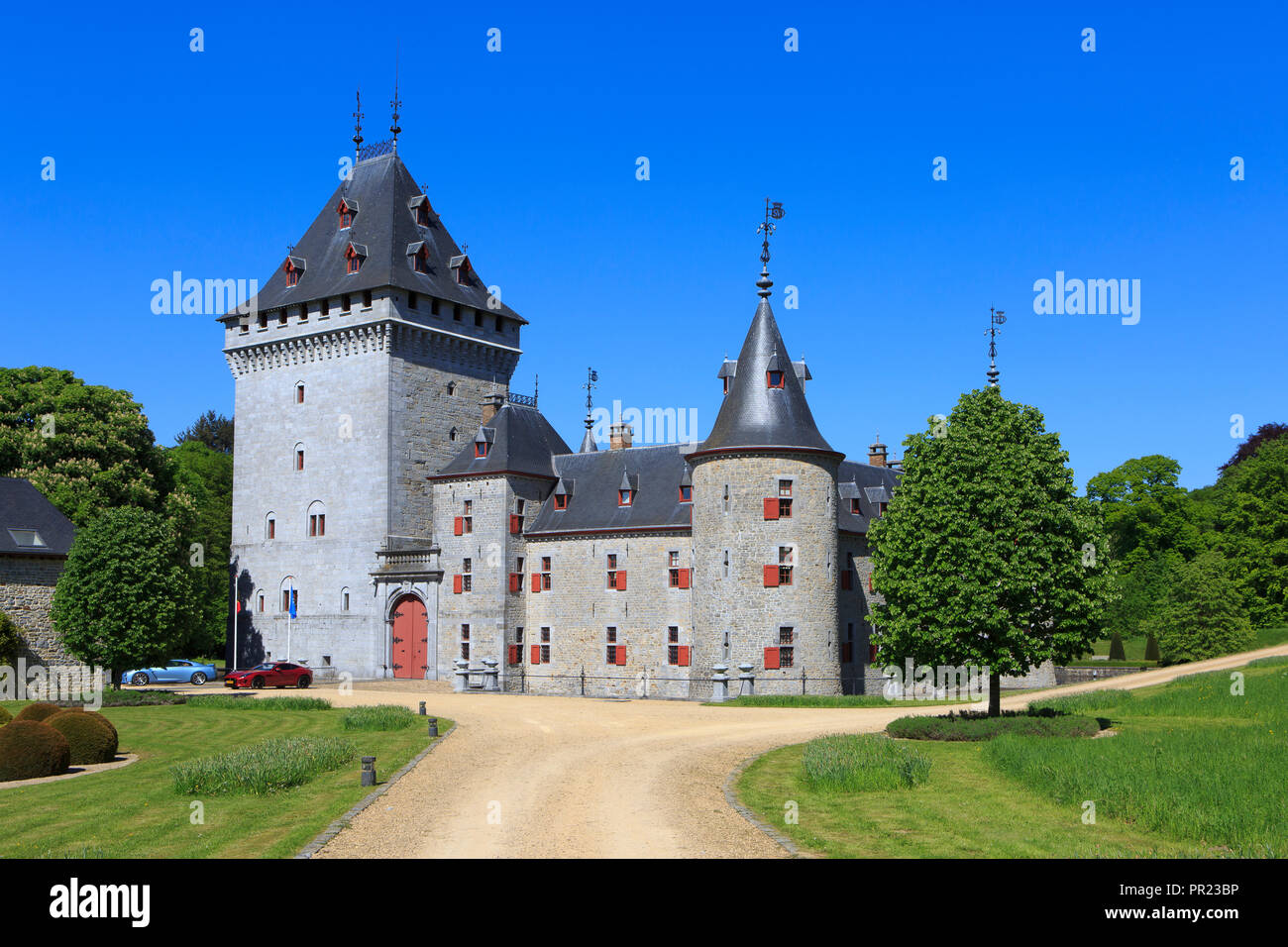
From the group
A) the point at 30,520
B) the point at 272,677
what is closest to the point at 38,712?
the point at 30,520

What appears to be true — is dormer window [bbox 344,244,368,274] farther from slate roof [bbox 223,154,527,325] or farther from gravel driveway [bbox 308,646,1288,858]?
gravel driveway [bbox 308,646,1288,858]

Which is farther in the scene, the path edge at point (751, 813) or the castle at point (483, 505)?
the castle at point (483, 505)

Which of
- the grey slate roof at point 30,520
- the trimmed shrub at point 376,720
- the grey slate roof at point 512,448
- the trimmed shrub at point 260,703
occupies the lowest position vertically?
the trimmed shrub at point 260,703

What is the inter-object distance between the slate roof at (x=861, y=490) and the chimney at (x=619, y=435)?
10251 mm

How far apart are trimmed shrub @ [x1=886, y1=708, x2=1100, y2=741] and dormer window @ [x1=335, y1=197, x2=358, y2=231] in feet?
139

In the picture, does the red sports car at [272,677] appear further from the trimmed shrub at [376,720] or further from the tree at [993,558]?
the tree at [993,558]

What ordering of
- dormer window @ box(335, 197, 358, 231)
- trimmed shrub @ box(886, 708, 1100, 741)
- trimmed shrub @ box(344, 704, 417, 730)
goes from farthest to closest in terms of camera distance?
dormer window @ box(335, 197, 358, 231) → trimmed shrub @ box(344, 704, 417, 730) → trimmed shrub @ box(886, 708, 1100, 741)

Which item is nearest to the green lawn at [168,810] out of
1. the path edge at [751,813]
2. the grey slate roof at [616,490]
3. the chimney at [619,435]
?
the path edge at [751,813]

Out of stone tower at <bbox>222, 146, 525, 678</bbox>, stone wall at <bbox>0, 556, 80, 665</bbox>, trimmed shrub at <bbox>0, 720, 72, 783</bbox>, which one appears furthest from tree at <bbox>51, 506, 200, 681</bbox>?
trimmed shrub at <bbox>0, 720, 72, 783</bbox>

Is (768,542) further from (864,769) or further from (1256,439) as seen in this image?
(1256,439)

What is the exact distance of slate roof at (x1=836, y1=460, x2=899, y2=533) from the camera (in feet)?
157

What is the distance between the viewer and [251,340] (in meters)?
58.6

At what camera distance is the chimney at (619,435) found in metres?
55.3
